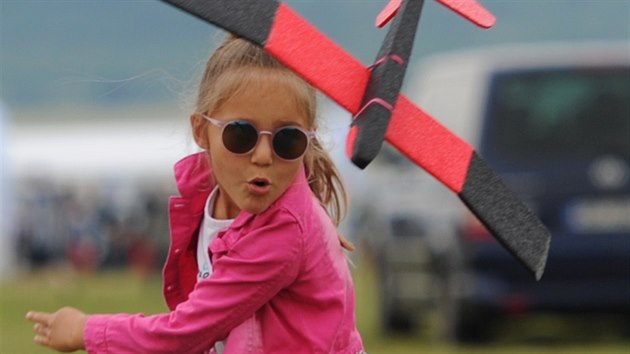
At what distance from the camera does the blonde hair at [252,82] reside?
374 centimetres

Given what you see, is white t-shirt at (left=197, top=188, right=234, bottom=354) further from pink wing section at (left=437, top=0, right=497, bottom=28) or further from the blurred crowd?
the blurred crowd

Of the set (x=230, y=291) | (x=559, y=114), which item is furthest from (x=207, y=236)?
(x=559, y=114)

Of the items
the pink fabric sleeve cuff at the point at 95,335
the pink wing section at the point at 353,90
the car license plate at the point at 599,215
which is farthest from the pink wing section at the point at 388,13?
the car license plate at the point at 599,215

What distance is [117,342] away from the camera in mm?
3850

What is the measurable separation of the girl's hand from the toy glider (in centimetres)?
83

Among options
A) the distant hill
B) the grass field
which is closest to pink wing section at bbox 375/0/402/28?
the grass field

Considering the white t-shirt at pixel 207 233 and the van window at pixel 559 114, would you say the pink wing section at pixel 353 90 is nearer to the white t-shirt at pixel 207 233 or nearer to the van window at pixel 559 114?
the white t-shirt at pixel 207 233

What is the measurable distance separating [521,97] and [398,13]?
25.0ft

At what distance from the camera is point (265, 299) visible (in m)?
3.78

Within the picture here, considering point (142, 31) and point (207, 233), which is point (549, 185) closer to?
point (207, 233)

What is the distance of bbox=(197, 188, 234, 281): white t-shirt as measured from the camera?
3916 mm

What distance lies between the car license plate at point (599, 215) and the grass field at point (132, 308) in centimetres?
70

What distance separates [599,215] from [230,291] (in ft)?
22.9

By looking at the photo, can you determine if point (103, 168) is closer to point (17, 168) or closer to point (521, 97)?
point (17, 168)
